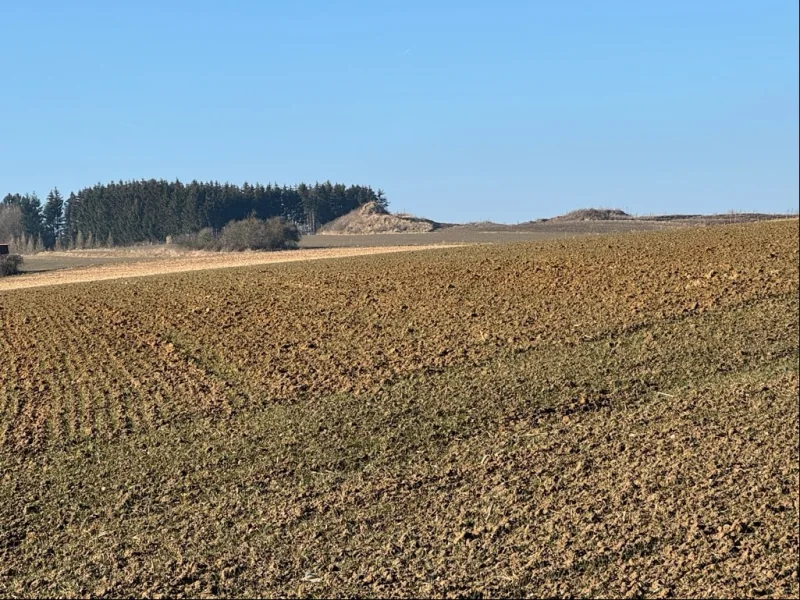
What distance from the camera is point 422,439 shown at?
13.5 metres

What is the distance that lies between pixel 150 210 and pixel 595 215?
39886 millimetres

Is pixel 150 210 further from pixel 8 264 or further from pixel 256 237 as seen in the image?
pixel 8 264

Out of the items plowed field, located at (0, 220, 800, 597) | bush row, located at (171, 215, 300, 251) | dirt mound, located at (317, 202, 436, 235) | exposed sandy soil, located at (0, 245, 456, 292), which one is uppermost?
dirt mound, located at (317, 202, 436, 235)

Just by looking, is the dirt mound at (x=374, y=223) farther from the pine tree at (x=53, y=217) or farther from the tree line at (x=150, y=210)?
the pine tree at (x=53, y=217)

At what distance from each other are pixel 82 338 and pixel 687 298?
1272 centimetres

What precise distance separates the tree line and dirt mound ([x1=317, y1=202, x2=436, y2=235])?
3.27 metres

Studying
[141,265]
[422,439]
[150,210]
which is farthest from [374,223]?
[422,439]

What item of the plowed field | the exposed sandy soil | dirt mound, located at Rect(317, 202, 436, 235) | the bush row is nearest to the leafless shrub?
the exposed sandy soil

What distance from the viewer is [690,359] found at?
16.6m

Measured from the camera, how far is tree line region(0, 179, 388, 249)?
85969 millimetres

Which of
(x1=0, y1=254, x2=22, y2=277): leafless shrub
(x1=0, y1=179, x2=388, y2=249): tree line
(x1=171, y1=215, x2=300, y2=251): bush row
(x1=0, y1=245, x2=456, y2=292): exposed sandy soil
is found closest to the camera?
(x1=0, y1=245, x2=456, y2=292): exposed sandy soil

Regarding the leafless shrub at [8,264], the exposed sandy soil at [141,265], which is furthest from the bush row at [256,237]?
the leafless shrub at [8,264]

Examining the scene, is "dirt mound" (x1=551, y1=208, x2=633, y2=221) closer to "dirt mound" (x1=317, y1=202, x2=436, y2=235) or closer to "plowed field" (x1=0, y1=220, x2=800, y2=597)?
"dirt mound" (x1=317, y1=202, x2=436, y2=235)

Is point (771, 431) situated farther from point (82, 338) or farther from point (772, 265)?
point (82, 338)
